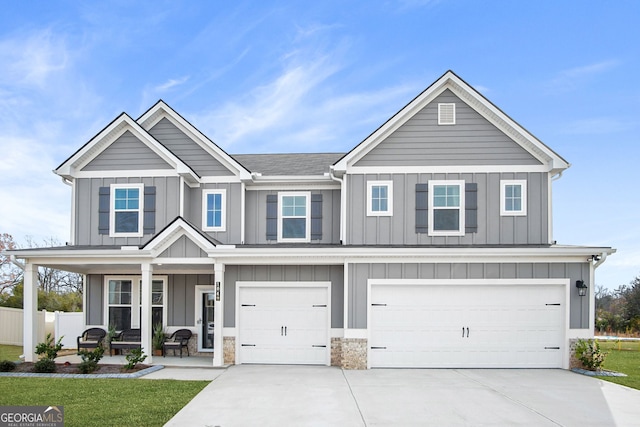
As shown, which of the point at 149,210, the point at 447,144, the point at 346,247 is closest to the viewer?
the point at 346,247

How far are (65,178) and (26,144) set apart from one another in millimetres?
8113

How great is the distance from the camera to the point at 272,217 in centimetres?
1578

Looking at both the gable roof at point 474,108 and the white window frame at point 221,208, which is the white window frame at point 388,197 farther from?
the white window frame at point 221,208

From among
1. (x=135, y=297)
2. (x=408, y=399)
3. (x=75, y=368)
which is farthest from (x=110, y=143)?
(x=408, y=399)

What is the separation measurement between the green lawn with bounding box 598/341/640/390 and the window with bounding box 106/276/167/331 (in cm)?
1223

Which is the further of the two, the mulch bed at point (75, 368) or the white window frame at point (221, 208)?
the white window frame at point (221, 208)

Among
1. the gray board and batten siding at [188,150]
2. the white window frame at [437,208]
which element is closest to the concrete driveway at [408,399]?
the white window frame at [437,208]

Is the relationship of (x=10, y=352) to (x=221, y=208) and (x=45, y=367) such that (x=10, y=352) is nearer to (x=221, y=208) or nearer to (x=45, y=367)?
(x=45, y=367)

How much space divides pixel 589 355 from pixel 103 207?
13977 millimetres

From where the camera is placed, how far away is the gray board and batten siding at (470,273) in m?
13.4

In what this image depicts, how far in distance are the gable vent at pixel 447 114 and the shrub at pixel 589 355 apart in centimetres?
680

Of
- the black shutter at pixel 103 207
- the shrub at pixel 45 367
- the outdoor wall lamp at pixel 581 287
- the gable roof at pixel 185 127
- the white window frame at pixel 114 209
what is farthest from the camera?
the gable roof at pixel 185 127

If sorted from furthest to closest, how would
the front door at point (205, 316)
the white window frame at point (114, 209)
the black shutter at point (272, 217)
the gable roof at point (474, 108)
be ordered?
the black shutter at point (272, 217)
the front door at point (205, 316)
the white window frame at point (114, 209)
the gable roof at point (474, 108)

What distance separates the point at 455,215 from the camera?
14562 millimetres
